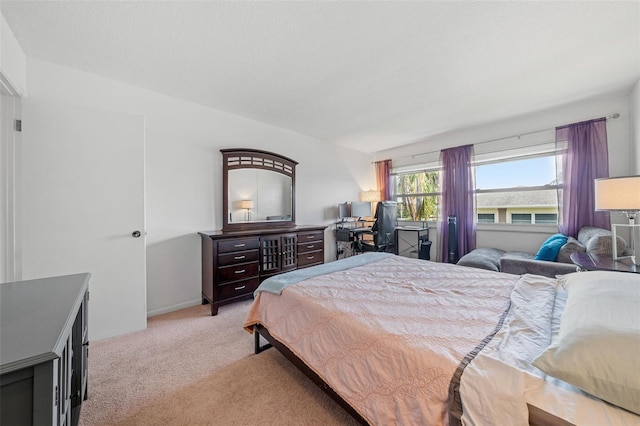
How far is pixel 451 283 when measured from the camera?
1.81 metres

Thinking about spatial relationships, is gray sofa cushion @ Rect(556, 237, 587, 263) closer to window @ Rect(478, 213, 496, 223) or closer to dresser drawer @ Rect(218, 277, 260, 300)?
window @ Rect(478, 213, 496, 223)

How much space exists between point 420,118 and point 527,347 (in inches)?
134

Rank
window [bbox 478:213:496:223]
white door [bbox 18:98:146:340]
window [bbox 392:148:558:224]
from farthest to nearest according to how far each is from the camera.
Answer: window [bbox 478:213:496:223] → window [bbox 392:148:558:224] → white door [bbox 18:98:146:340]

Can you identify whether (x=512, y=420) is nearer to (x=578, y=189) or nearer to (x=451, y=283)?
(x=451, y=283)

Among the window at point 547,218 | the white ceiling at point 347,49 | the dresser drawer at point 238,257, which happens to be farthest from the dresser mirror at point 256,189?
the window at point 547,218

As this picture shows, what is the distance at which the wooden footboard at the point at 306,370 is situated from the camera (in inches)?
47.8

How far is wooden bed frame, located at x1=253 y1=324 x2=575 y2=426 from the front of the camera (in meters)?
0.72

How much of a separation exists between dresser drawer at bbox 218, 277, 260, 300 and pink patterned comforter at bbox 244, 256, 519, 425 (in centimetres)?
102

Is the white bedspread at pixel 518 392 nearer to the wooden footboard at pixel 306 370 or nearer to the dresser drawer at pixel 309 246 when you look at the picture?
the wooden footboard at pixel 306 370

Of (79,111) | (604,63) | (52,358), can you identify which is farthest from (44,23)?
(604,63)

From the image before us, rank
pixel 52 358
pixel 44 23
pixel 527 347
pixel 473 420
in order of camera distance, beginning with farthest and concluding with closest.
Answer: pixel 44 23, pixel 527 347, pixel 473 420, pixel 52 358

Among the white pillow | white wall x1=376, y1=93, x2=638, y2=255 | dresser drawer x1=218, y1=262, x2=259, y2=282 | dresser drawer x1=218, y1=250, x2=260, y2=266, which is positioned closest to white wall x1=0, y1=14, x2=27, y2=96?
dresser drawer x1=218, y1=250, x2=260, y2=266

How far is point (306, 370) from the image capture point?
58.1 inches

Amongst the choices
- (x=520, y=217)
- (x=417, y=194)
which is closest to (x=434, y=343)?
(x=520, y=217)
